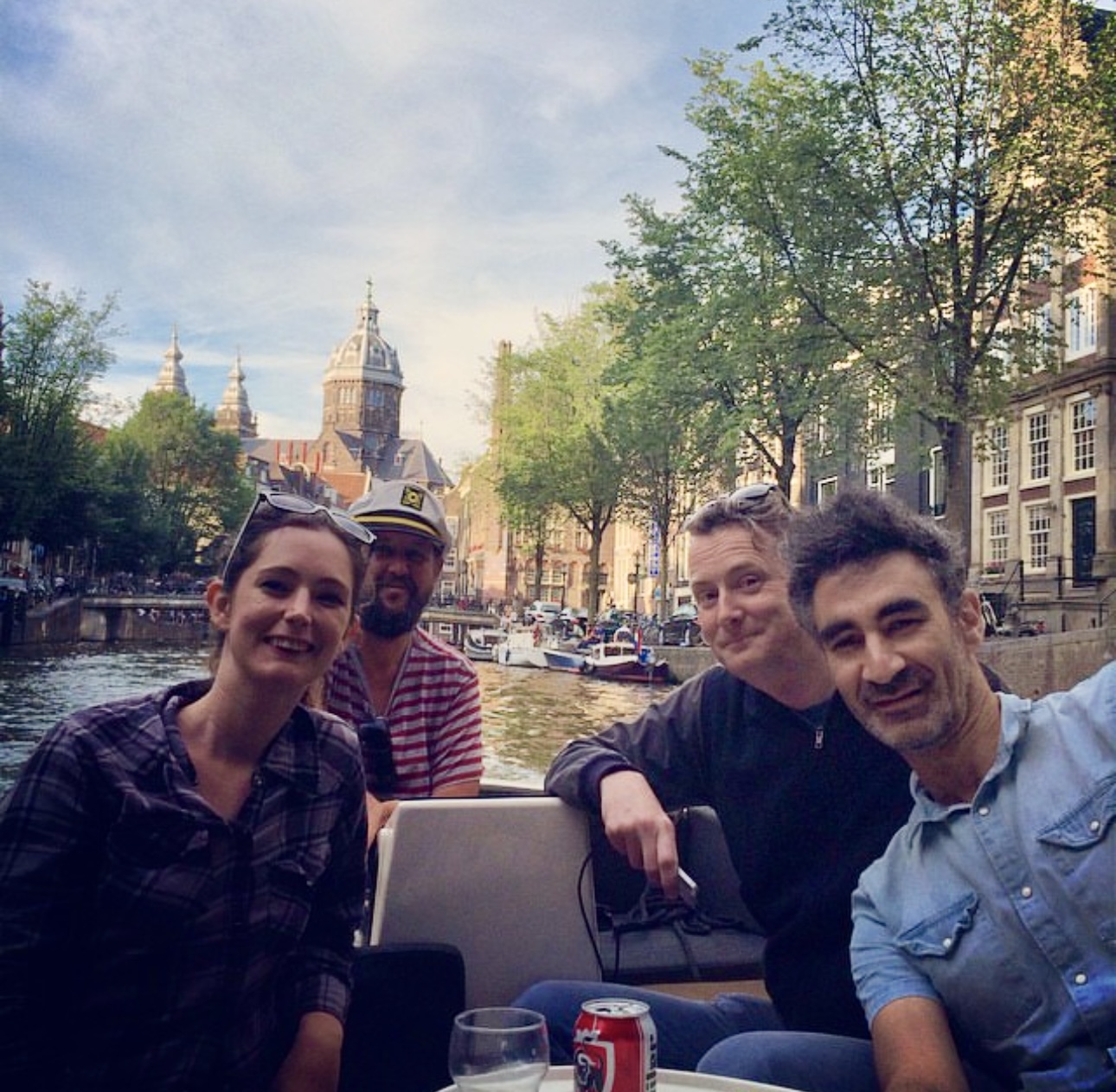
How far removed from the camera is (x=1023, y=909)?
139 cm

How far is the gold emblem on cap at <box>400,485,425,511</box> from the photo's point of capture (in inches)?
108

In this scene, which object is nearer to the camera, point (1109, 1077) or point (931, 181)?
point (1109, 1077)

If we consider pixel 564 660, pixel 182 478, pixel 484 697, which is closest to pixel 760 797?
pixel 484 697

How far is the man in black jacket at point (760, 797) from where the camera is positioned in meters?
1.75

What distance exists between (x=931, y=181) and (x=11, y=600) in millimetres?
24666

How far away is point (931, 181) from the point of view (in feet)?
46.4

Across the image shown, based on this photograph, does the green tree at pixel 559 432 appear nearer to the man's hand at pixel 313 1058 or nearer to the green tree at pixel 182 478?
the green tree at pixel 182 478

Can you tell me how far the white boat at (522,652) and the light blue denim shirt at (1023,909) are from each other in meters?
28.1

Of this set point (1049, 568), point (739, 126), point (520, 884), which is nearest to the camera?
point (520, 884)

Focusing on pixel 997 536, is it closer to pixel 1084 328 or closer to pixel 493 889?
pixel 1084 328

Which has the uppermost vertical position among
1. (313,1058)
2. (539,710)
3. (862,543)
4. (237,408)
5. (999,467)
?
(237,408)

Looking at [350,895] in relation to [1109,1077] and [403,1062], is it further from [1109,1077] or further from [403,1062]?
[1109,1077]

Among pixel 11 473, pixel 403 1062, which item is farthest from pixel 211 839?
pixel 11 473

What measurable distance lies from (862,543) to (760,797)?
564mm
